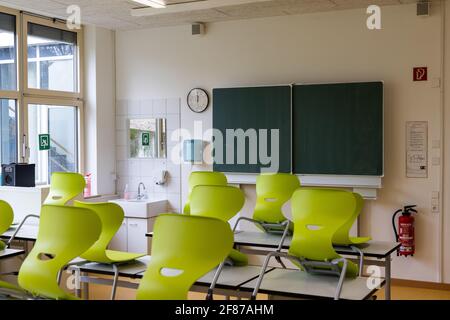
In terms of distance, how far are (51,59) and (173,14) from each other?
1.85 metres

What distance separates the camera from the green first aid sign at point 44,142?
7738 mm

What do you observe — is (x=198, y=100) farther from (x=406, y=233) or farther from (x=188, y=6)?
(x=406, y=233)

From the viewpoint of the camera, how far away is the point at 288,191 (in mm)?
5691

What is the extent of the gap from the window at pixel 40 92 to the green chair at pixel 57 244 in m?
4.12

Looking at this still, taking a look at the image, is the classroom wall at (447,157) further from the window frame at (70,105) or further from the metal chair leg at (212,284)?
the window frame at (70,105)

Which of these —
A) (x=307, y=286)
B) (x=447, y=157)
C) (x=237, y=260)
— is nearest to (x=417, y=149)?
(x=447, y=157)

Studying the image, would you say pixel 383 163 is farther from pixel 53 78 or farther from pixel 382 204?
pixel 53 78

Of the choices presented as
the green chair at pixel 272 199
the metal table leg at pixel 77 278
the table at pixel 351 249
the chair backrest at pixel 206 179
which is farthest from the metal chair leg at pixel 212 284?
the chair backrest at pixel 206 179

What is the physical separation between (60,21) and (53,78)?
77 cm

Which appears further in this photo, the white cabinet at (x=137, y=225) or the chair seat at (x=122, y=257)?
the white cabinet at (x=137, y=225)

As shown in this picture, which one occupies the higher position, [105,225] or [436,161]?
[436,161]

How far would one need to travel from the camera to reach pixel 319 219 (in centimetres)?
401

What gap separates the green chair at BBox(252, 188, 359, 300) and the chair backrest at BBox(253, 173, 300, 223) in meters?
1.50

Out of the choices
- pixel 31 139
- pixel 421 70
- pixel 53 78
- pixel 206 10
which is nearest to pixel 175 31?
pixel 206 10
